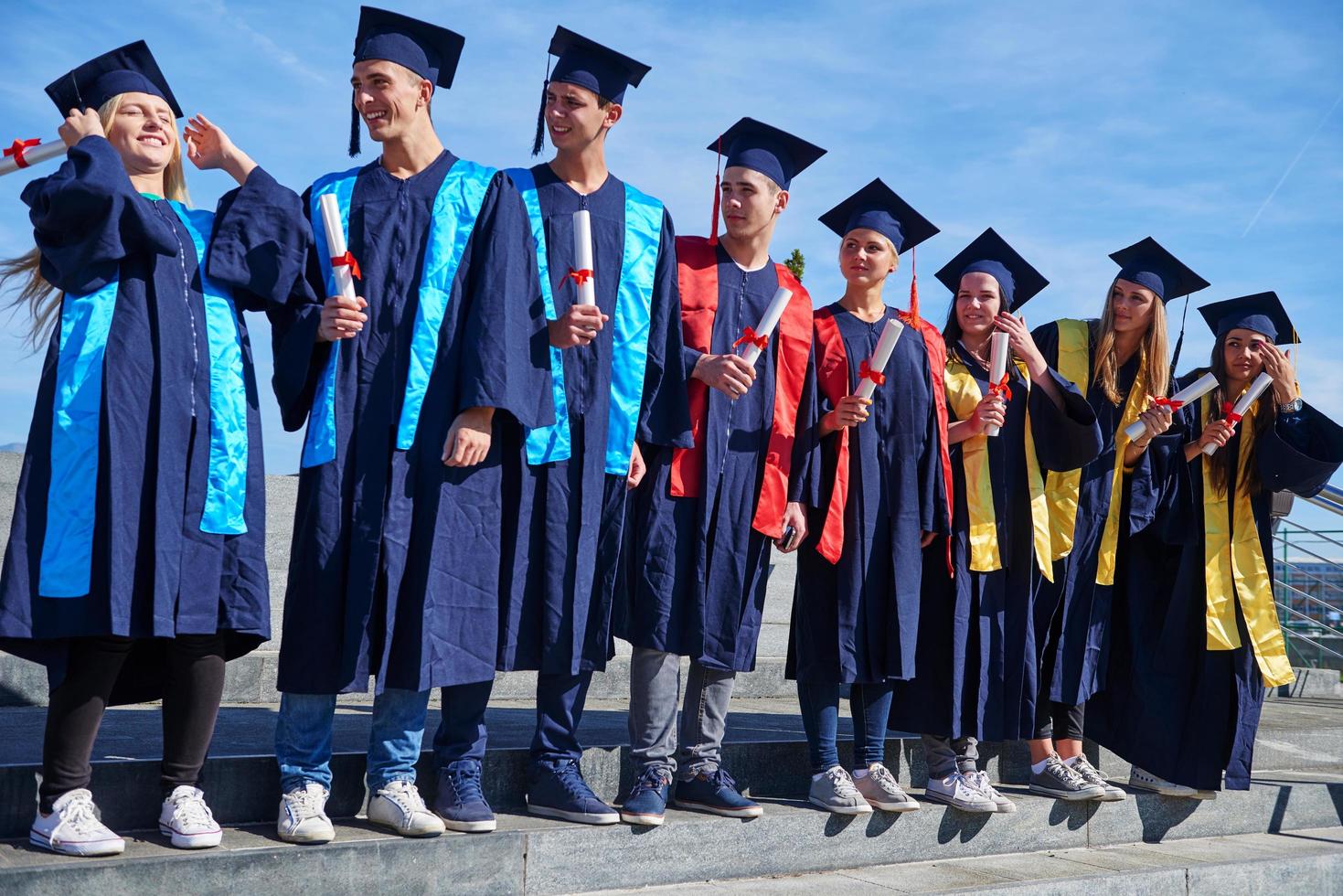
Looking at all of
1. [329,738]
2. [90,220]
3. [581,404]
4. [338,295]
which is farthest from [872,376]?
[90,220]

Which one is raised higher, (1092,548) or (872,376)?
(872,376)

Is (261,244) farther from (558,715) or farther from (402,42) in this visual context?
(558,715)

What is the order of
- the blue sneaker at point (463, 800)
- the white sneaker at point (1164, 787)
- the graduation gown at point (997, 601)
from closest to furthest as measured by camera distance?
1. the blue sneaker at point (463, 800)
2. the graduation gown at point (997, 601)
3. the white sneaker at point (1164, 787)

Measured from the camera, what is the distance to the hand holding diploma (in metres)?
3.04

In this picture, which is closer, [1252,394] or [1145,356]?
[1252,394]

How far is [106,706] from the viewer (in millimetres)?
2918

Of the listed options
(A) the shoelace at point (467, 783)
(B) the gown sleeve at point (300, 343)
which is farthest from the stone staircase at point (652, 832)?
(B) the gown sleeve at point (300, 343)

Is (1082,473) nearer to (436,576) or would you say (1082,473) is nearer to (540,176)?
(540,176)

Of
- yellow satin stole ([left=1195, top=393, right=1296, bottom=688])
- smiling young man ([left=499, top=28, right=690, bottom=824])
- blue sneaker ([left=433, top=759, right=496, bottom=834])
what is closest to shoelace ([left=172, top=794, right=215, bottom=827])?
blue sneaker ([left=433, top=759, right=496, bottom=834])

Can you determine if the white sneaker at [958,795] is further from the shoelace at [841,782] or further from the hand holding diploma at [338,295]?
the hand holding diploma at [338,295]

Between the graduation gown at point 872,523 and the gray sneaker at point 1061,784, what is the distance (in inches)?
36.8

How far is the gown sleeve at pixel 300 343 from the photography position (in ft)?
10.4

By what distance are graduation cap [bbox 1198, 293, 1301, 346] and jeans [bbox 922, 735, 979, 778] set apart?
2.04 m

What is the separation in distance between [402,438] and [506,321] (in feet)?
→ 1.31
